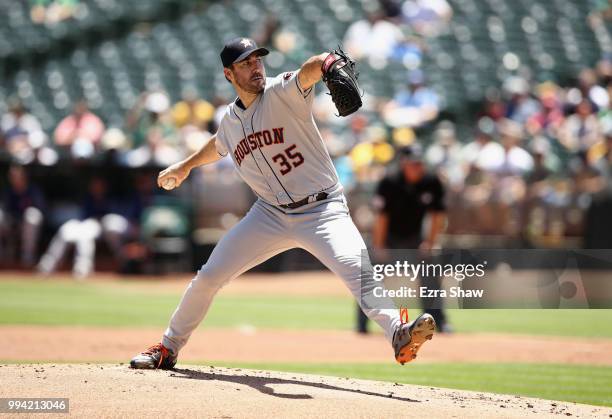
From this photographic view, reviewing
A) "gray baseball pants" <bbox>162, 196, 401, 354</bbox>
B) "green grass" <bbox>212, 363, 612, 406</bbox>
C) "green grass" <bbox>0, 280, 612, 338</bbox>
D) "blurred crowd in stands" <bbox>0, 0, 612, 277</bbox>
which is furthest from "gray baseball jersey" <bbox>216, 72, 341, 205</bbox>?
"blurred crowd in stands" <bbox>0, 0, 612, 277</bbox>

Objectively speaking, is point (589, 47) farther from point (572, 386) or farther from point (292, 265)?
point (572, 386)

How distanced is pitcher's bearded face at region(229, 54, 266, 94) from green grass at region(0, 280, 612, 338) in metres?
5.23

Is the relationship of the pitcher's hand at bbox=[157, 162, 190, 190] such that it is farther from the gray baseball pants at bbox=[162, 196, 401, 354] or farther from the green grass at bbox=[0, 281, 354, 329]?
the green grass at bbox=[0, 281, 354, 329]

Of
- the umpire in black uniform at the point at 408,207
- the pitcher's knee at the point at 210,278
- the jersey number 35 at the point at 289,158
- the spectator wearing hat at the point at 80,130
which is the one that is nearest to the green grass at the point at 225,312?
the umpire in black uniform at the point at 408,207

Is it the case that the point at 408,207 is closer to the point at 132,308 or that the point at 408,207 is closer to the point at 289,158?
Answer: the point at 132,308

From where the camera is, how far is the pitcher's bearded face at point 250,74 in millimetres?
6043

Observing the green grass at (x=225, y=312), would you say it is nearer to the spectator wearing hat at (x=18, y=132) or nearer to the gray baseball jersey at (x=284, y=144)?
the spectator wearing hat at (x=18, y=132)

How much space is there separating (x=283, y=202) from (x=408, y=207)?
473cm

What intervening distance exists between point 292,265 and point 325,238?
10031 mm

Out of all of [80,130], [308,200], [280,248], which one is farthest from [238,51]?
[80,130]

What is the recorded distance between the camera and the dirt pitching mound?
5.26 metres

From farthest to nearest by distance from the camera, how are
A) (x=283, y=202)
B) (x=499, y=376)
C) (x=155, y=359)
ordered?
1. (x=499, y=376)
2. (x=155, y=359)
3. (x=283, y=202)

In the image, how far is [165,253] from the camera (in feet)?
50.3

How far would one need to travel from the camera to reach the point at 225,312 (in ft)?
41.1
